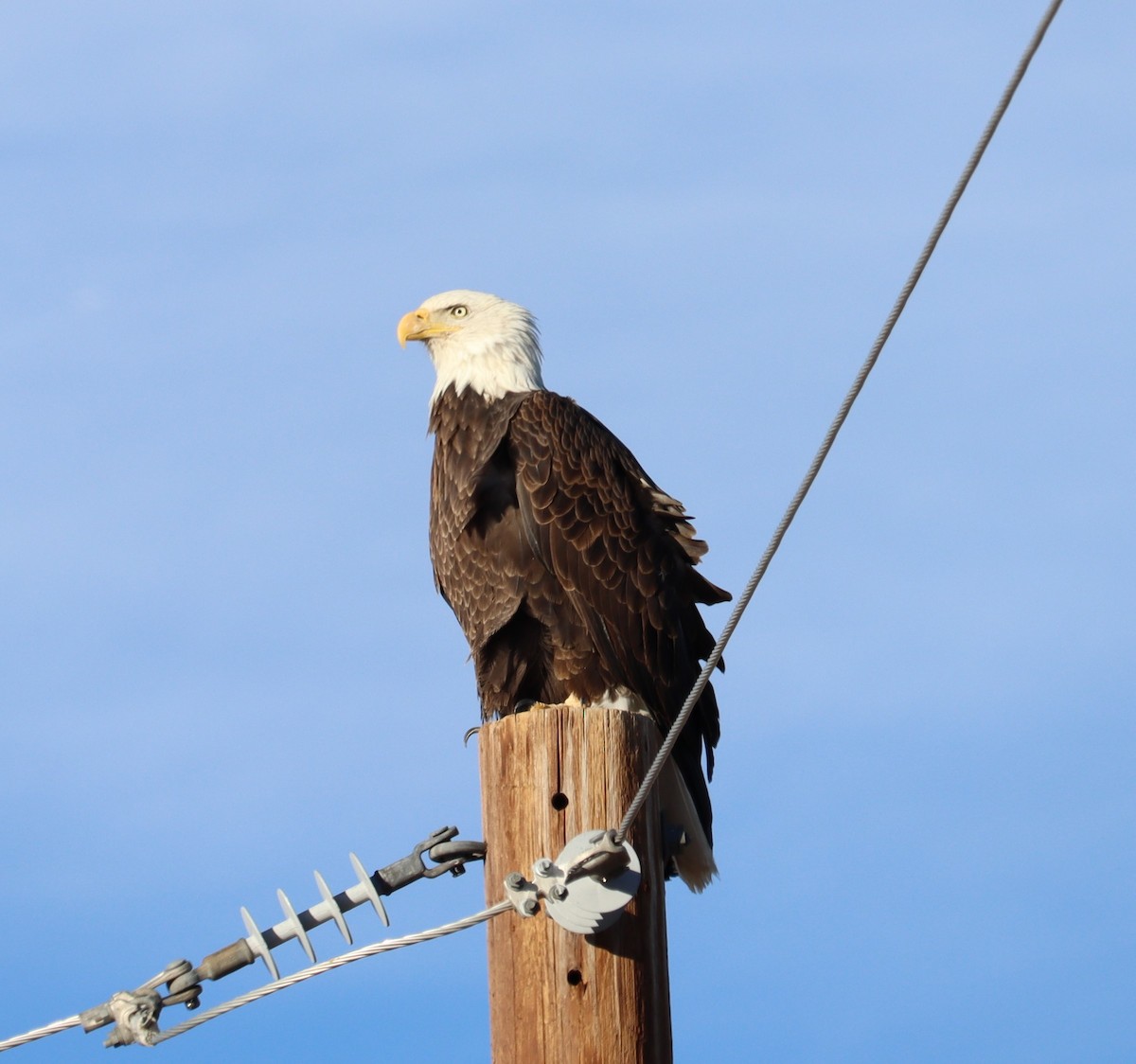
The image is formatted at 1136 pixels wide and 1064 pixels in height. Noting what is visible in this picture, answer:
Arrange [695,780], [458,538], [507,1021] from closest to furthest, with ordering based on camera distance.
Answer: [507,1021] < [695,780] < [458,538]

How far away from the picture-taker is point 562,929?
3455mm

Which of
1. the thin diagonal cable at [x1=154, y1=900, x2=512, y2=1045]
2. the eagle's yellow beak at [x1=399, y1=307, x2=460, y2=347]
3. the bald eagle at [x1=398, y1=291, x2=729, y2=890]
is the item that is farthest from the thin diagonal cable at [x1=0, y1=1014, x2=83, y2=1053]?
the eagle's yellow beak at [x1=399, y1=307, x2=460, y2=347]

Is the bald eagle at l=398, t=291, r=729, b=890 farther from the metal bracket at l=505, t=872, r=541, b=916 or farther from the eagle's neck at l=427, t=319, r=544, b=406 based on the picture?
the metal bracket at l=505, t=872, r=541, b=916

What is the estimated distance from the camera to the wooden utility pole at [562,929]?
340 cm

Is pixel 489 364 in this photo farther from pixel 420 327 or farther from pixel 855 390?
pixel 855 390

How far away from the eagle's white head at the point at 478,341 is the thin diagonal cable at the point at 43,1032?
128 inches

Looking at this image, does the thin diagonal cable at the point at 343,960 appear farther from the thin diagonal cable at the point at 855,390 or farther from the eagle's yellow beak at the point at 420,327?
the eagle's yellow beak at the point at 420,327

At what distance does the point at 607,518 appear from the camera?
19.3 ft

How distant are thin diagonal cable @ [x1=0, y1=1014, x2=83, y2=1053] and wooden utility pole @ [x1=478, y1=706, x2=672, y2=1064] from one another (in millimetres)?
876

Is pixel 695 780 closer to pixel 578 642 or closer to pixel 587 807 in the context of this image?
pixel 578 642

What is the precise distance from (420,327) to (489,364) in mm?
435

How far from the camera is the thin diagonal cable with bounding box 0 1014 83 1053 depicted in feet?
11.6

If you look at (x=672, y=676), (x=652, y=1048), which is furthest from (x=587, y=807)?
(x=672, y=676)

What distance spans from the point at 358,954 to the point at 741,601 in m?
1.05
